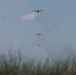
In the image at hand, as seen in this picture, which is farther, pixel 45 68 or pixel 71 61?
pixel 71 61

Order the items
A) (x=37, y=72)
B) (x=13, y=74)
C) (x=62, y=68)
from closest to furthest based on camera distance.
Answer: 1. (x=13, y=74)
2. (x=37, y=72)
3. (x=62, y=68)

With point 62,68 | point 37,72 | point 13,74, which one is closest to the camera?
point 13,74

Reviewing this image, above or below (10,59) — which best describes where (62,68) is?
below

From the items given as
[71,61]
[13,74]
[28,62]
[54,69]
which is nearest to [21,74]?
[13,74]

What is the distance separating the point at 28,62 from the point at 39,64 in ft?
1.08

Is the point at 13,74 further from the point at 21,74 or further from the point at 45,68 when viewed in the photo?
the point at 45,68

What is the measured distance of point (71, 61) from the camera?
32.7 ft

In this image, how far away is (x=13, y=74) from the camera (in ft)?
27.5

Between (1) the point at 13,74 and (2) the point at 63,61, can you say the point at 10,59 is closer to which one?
(1) the point at 13,74

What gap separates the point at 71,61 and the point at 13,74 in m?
2.32

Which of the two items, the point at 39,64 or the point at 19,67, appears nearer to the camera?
the point at 19,67

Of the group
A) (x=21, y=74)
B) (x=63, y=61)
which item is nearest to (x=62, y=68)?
(x=63, y=61)

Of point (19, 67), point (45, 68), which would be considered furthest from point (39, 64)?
point (19, 67)

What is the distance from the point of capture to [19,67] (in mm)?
8703
